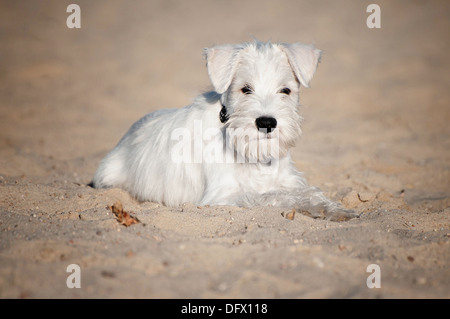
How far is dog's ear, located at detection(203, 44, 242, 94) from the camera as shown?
4668 mm

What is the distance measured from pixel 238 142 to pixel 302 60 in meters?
1.07

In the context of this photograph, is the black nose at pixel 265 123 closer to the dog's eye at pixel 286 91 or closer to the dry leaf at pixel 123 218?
the dog's eye at pixel 286 91

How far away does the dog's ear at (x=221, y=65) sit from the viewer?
467cm

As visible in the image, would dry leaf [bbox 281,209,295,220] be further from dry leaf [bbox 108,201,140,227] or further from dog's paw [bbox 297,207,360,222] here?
dry leaf [bbox 108,201,140,227]

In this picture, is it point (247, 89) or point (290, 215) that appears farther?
point (247, 89)

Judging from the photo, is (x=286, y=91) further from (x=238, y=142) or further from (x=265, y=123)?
(x=238, y=142)

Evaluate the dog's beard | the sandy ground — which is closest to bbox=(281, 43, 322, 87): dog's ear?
the dog's beard

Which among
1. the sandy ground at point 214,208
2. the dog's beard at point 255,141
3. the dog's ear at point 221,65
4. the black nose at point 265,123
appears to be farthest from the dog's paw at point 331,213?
the dog's ear at point 221,65

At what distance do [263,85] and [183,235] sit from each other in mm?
1666

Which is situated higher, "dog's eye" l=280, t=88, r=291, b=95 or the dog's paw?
"dog's eye" l=280, t=88, r=291, b=95

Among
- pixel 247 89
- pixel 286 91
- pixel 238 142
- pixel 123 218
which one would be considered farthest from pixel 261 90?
pixel 123 218

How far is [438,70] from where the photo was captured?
12.5 meters

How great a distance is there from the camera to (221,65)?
4.71 m

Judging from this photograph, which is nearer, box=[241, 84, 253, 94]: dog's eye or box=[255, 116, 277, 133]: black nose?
box=[255, 116, 277, 133]: black nose
